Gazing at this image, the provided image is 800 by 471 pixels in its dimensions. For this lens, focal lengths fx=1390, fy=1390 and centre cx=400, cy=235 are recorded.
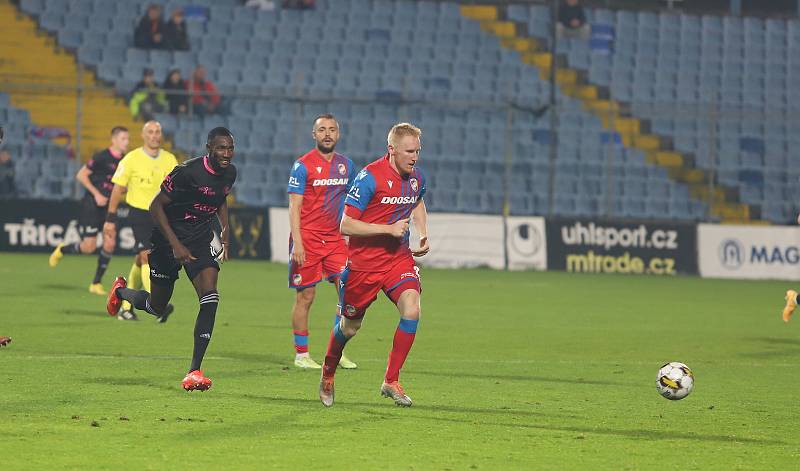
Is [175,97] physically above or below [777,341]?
above

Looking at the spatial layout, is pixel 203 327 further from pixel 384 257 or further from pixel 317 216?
pixel 317 216

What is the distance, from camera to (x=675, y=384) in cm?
971

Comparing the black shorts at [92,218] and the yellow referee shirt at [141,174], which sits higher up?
the yellow referee shirt at [141,174]

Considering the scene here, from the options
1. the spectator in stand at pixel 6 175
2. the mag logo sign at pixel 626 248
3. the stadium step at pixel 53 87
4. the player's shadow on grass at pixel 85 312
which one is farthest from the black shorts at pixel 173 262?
the mag logo sign at pixel 626 248

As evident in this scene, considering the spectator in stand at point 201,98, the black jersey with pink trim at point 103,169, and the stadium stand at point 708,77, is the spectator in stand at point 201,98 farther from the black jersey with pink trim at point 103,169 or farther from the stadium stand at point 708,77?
the black jersey with pink trim at point 103,169

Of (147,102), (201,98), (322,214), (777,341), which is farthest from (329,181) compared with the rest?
(201,98)

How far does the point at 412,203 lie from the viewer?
9.82 m

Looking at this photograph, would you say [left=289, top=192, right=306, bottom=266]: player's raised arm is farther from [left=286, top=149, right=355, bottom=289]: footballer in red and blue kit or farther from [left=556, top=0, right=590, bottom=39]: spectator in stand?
[left=556, top=0, right=590, bottom=39]: spectator in stand

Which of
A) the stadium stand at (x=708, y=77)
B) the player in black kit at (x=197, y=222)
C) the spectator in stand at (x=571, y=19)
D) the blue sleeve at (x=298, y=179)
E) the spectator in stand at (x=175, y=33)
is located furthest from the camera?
the spectator in stand at (x=571, y=19)

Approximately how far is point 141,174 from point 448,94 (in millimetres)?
17904

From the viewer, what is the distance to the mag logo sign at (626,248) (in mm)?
27734

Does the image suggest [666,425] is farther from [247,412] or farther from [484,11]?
[484,11]

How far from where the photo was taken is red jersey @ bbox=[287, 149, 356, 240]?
40.0 feet

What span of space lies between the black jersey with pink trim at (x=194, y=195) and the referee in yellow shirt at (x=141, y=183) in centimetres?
493
